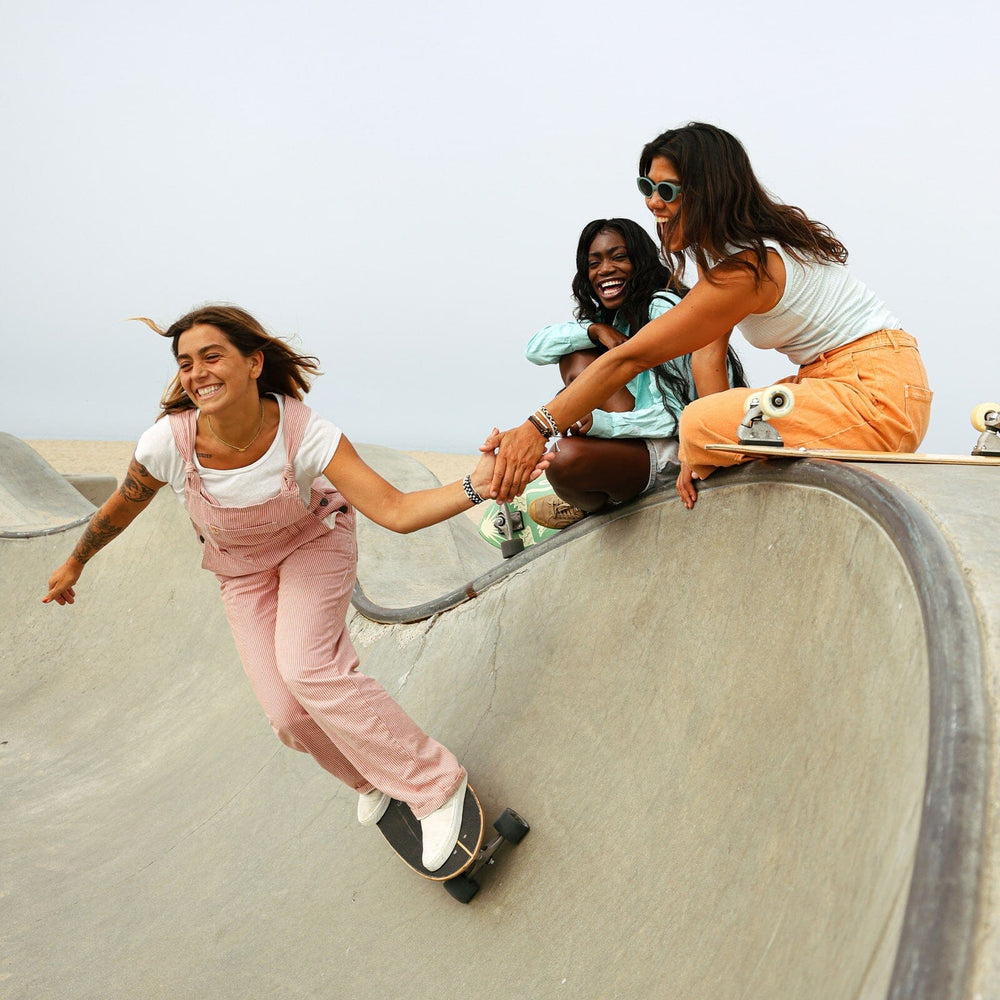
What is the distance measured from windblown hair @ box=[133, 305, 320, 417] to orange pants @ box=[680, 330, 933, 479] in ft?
4.32

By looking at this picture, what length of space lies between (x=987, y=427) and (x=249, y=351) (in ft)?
7.14

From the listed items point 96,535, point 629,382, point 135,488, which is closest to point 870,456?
point 629,382

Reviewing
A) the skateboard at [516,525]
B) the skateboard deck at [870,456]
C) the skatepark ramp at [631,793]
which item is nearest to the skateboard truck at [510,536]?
the skateboard at [516,525]

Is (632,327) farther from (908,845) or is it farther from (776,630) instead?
(908,845)

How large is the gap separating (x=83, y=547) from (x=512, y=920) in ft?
6.83

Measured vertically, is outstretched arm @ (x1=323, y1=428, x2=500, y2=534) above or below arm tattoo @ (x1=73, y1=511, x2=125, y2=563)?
above

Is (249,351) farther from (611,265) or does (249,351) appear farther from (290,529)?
(611,265)

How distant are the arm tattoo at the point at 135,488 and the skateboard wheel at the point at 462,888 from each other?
162 cm

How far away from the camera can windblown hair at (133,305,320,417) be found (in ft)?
9.30

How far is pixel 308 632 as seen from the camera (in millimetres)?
2750

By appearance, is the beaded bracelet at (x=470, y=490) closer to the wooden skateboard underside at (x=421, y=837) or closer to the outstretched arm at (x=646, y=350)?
the outstretched arm at (x=646, y=350)

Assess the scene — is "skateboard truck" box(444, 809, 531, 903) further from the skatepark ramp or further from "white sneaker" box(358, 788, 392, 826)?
"white sneaker" box(358, 788, 392, 826)

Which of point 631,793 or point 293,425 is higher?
point 293,425

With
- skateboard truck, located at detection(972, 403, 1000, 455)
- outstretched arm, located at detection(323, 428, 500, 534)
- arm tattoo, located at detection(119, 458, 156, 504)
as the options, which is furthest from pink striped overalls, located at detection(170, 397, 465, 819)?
skateboard truck, located at detection(972, 403, 1000, 455)
